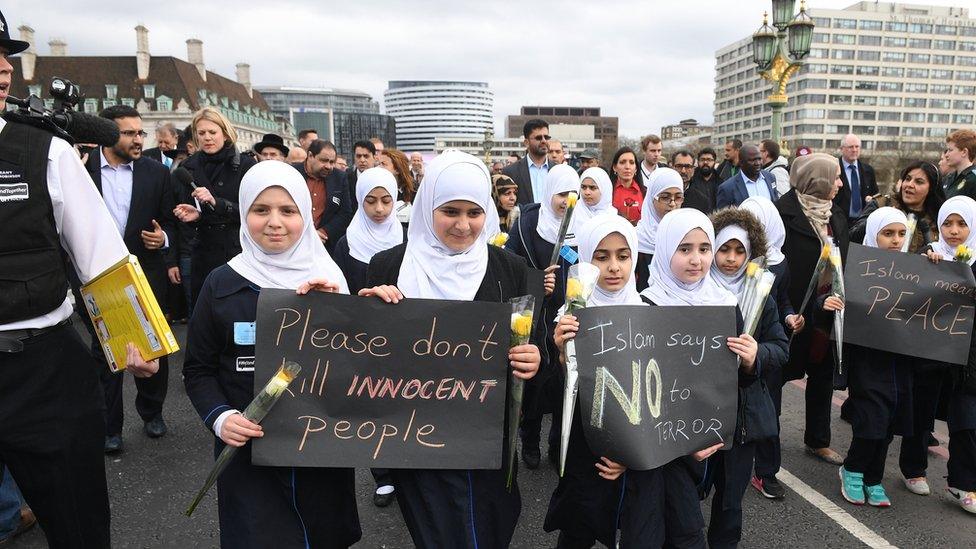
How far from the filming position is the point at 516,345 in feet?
6.75

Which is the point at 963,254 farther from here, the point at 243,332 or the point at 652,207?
the point at 243,332

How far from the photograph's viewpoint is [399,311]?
2021 mm

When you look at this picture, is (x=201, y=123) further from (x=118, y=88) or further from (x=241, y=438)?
(x=118, y=88)

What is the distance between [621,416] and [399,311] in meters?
0.91

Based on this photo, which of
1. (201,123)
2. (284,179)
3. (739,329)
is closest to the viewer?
(284,179)

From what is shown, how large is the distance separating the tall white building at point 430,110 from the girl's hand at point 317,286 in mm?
171922

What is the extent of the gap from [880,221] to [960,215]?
0.42 metres

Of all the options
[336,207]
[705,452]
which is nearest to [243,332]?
[705,452]

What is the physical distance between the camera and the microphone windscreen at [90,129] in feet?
7.58

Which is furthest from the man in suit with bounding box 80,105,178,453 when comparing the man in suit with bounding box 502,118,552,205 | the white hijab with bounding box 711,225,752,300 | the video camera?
the white hijab with bounding box 711,225,752,300

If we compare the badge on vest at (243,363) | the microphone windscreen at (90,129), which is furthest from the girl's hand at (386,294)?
the microphone windscreen at (90,129)

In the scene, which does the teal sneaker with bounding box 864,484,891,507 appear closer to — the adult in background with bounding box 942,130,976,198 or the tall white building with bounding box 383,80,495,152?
the adult in background with bounding box 942,130,976,198

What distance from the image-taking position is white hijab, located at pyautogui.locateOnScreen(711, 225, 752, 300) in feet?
10.6

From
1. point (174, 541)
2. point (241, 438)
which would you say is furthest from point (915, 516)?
point (174, 541)
